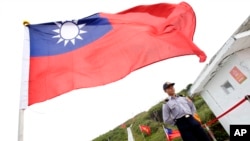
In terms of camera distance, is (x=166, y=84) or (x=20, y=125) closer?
(x=20, y=125)

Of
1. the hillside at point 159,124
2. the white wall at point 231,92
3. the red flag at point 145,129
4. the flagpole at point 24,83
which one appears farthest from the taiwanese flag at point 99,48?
the red flag at point 145,129

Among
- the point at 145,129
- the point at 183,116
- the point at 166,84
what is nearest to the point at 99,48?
the point at 166,84

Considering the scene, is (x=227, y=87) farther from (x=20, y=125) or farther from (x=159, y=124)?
(x=159, y=124)

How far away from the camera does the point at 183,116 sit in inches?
253

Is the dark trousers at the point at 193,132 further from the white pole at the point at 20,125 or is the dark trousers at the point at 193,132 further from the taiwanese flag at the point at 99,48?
the white pole at the point at 20,125

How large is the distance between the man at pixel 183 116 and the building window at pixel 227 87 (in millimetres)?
2770

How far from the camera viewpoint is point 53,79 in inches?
257

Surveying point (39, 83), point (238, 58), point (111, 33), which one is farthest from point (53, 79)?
point (238, 58)

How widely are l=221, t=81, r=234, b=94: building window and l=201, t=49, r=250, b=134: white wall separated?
0.06 meters

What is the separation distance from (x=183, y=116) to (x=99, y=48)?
2.72 metres

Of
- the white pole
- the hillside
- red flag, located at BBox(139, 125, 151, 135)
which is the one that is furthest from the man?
red flag, located at BBox(139, 125, 151, 135)

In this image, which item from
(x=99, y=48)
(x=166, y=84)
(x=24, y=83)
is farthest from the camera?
(x=99, y=48)

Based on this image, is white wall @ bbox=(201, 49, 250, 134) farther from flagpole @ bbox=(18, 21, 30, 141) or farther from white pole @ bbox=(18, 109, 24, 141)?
white pole @ bbox=(18, 109, 24, 141)

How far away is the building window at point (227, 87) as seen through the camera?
8.92m
